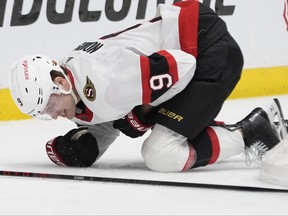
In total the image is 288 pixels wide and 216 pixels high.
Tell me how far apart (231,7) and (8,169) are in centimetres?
206

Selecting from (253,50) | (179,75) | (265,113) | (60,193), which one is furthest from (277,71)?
(60,193)

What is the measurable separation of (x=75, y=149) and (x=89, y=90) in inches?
11.6

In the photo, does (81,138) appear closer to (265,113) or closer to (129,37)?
(129,37)

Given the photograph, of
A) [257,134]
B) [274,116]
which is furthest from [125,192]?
[274,116]

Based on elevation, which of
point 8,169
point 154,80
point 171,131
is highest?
point 154,80

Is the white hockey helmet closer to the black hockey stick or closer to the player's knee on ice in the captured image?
the black hockey stick

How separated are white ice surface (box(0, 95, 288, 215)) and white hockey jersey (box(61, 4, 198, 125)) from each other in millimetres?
225

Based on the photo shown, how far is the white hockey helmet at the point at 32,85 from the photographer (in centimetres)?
252

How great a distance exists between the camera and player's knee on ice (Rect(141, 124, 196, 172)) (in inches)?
101

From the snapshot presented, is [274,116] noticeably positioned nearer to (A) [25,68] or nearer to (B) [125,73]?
(B) [125,73]

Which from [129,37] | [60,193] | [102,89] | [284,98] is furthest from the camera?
[284,98]

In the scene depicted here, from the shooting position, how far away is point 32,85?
252 cm

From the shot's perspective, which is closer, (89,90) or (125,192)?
(125,192)

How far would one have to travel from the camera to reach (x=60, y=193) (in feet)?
7.60
